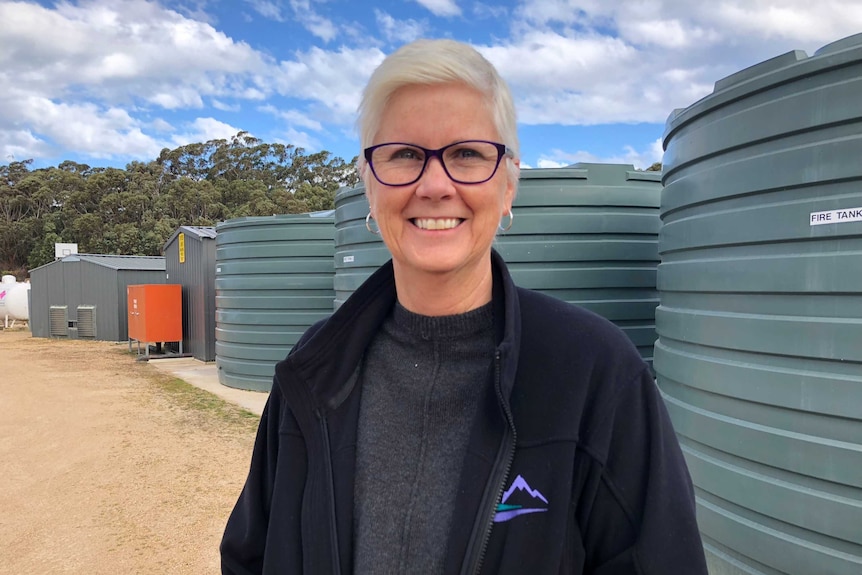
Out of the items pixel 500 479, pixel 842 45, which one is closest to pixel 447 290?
pixel 500 479

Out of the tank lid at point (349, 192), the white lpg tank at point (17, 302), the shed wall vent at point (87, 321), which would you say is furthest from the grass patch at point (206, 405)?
the white lpg tank at point (17, 302)

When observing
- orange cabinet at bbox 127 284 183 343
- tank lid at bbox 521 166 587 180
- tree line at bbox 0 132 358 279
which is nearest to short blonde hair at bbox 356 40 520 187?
tank lid at bbox 521 166 587 180

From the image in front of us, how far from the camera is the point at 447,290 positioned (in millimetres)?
1376

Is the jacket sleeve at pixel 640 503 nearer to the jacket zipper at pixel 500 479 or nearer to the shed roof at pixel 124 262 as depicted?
the jacket zipper at pixel 500 479

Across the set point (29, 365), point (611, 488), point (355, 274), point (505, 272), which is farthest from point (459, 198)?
point (29, 365)

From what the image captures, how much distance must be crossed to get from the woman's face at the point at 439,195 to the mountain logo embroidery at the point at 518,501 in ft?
1.46

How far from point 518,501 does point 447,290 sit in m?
0.45

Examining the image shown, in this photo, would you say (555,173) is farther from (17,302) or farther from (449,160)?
(17,302)

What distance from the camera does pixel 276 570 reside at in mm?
1390

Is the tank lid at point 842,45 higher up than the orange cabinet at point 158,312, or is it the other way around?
the tank lid at point 842,45

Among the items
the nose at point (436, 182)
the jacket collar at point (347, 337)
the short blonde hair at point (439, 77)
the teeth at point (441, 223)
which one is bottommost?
the jacket collar at point (347, 337)

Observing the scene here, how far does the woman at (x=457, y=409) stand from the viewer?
3.93 ft

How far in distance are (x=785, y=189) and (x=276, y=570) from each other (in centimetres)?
246

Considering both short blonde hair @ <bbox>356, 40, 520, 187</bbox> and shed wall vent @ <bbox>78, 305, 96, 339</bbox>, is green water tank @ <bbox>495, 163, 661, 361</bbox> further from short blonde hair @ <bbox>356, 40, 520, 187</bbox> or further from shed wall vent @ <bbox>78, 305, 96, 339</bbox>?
shed wall vent @ <bbox>78, 305, 96, 339</bbox>
